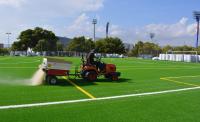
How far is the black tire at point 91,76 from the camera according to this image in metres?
16.3

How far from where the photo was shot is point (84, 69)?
643 inches

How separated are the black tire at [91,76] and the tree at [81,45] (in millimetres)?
92128

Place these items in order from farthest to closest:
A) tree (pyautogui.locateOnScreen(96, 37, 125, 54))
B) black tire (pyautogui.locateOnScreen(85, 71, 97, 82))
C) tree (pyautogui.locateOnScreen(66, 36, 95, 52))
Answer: tree (pyautogui.locateOnScreen(96, 37, 125, 54)) < tree (pyautogui.locateOnScreen(66, 36, 95, 52)) < black tire (pyautogui.locateOnScreen(85, 71, 97, 82))

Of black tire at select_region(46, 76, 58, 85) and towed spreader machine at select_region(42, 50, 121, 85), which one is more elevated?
towed spreader machine at select_region(42, 50, 121, 85)

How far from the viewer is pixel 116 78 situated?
17234 mm

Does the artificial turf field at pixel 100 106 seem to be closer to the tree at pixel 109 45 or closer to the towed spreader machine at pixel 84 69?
the towed spreader machine at pixel 84 69

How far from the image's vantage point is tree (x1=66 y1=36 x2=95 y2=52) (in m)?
Result: 110

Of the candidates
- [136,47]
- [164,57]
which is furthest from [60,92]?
[136,47]

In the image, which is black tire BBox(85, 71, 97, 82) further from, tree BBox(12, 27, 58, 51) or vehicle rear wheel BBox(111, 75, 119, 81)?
tree BBox(12, 27, 58, 51)

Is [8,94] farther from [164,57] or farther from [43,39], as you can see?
[43,39]

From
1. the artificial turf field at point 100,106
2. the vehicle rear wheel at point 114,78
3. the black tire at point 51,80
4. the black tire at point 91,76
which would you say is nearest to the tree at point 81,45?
the vehicle rear wheel at point 114,78

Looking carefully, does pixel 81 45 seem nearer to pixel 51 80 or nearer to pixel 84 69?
pixel 84 69

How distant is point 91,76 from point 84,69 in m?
0.51

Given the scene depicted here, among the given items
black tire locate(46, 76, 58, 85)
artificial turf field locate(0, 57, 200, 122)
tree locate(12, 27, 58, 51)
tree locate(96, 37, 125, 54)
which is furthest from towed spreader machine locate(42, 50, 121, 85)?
tree locate(96, 37, 125, 54)
